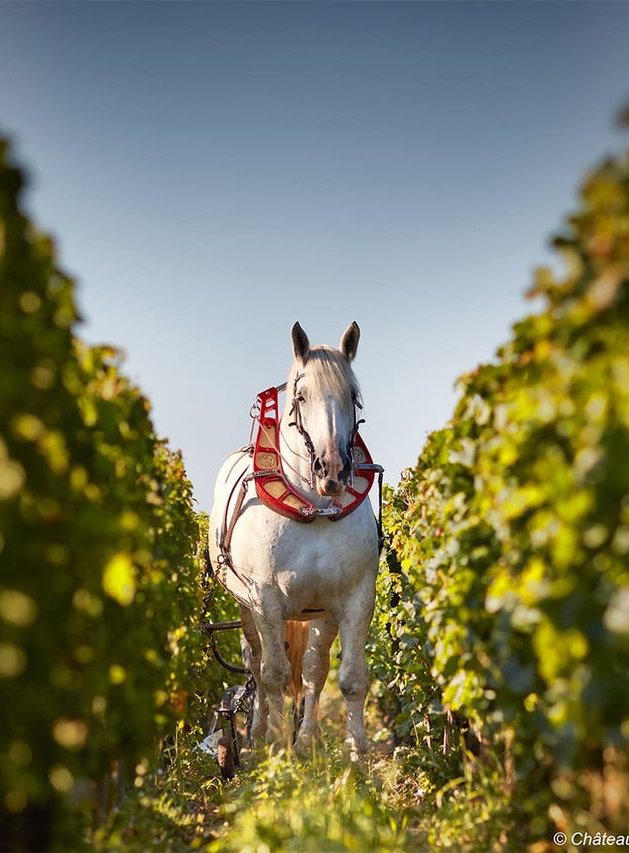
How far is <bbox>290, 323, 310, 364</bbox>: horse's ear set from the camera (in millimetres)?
5406

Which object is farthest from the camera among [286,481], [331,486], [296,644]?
[296,644]

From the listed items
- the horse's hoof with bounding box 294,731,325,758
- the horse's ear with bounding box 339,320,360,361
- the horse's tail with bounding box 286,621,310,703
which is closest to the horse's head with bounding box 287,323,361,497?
the horse's ear with bounding box 339,320,360,361

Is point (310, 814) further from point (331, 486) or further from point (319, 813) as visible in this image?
point (331, 486)

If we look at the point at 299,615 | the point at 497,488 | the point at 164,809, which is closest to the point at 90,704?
the point at 497,488

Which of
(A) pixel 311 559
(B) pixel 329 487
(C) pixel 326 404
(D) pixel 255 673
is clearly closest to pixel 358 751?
(A) pixel 311 559

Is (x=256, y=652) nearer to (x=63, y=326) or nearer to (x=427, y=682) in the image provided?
(x=427, y=682)

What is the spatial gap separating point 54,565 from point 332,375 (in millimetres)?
3333

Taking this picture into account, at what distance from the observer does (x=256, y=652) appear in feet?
23.7

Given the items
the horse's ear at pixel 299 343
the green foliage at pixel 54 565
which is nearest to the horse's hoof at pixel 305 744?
the horse's ear at pixel 299 343

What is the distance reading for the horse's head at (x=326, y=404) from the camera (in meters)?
4.91

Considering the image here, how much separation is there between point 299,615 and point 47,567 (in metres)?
3.79

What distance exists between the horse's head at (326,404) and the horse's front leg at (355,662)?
885 millimetres

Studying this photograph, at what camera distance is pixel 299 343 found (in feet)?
17.8

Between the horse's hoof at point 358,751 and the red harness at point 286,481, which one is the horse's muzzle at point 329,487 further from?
the horse's hoof at point 358,751
